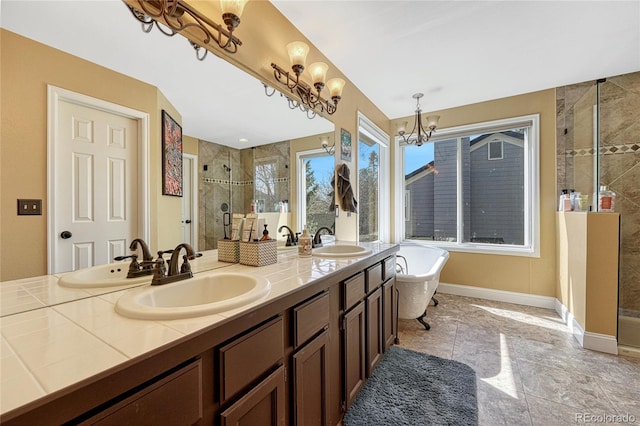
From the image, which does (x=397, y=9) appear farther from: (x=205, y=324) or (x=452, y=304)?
(x=452, y=304)

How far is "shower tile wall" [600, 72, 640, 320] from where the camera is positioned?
2605 mm

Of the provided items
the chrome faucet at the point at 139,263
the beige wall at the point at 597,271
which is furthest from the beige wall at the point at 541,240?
the chrome faucet at the point at 139,263

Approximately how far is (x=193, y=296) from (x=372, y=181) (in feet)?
9.23

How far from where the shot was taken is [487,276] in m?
3.33

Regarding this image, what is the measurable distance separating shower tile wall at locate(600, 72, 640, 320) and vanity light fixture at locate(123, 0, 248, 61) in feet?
12.0

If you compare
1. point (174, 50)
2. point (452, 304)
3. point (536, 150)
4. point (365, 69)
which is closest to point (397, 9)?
point (365, 69)

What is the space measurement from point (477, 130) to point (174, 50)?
11.5 ft

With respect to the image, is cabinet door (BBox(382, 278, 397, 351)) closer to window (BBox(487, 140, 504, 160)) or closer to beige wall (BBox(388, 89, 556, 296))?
beige wall (BBox(388, 89, 556, 296))

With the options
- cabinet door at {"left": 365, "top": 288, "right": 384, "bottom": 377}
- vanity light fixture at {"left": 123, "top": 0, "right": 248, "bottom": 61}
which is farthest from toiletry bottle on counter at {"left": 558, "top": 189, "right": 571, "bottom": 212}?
vanity light fixture at {"left": 123, "top": 0, "right": 248, "bottom": 61}

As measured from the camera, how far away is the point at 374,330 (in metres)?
1.80

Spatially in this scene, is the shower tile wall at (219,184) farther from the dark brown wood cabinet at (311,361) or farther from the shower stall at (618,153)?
the shower stall at (618,153)

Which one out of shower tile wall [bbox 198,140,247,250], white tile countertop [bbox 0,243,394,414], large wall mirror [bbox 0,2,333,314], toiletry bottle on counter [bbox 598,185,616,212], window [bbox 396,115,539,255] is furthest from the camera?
window [bbox 396,115,539,255]

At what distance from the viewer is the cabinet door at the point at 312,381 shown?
40.6 inches

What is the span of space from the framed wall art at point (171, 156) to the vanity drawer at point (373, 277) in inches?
46.5
